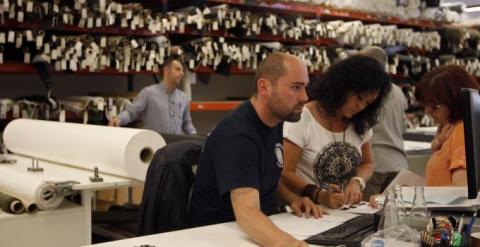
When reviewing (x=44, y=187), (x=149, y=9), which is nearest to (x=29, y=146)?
(x=44, y=187)

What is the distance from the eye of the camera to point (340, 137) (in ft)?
8.29

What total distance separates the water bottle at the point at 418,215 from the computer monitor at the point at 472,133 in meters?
0.14

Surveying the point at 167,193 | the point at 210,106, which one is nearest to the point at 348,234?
the point at 167,193

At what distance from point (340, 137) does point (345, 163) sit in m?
0.12

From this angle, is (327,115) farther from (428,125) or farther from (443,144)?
(428,125)

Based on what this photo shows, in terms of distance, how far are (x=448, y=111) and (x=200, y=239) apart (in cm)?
115

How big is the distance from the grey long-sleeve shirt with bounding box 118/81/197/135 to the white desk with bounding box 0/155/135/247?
211 cm

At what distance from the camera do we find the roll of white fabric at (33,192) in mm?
2563

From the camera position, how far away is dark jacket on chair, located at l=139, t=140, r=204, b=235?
2.09 m

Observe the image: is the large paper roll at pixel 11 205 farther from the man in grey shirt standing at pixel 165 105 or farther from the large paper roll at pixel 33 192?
the man in grey shirt standing at pixel 165 105

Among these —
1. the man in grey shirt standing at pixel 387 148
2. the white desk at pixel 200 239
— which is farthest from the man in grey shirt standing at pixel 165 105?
the white desk at pixel 200 239

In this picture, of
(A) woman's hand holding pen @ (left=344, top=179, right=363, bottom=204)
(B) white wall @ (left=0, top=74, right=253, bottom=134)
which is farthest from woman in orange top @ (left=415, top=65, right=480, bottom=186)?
(B) white wall @ (left=0, top=74, right=253, bottom=134)

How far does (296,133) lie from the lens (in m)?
2.44

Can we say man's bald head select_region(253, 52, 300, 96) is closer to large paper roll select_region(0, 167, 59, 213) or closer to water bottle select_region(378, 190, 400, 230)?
water bottle select_region(378, 190, 400, 230)
